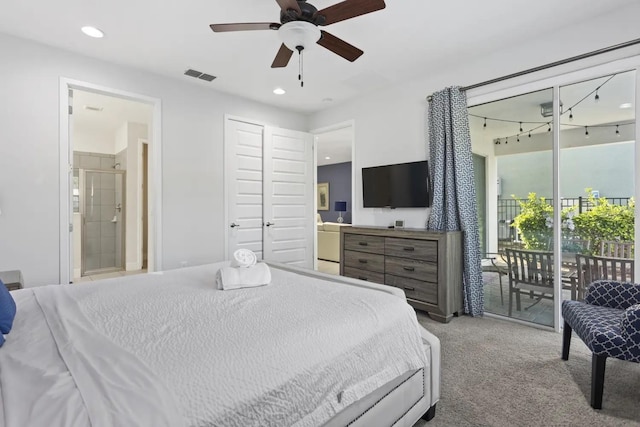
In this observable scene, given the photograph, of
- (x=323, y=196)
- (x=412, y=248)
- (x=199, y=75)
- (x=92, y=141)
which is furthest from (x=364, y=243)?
(x=323, y=196)

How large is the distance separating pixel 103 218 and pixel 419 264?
221 inches

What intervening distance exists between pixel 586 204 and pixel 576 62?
124 cm

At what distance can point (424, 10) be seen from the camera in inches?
98.6

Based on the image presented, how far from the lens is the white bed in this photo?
0.78 meters

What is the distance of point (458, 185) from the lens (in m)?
3.33

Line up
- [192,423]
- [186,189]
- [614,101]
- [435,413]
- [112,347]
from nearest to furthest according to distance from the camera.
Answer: [192,423] → [112,347] → [435,413] → [614,101] → [186,189]

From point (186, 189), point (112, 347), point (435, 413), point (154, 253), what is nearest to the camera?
point (112, 347)

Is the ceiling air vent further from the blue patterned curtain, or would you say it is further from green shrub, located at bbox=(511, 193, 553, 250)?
green shrub, located at bbox=(511, 193, 553, 250)

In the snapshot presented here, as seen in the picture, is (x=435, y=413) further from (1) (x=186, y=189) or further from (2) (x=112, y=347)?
(1) (x=186, y=189)

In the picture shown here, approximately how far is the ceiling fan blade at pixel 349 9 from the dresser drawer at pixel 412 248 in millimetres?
2139

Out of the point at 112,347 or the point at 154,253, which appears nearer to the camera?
the point at 112,347

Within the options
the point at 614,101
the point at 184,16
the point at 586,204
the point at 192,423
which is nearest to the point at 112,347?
the point at 192,423

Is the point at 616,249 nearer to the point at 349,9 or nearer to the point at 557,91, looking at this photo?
the point at 557,91

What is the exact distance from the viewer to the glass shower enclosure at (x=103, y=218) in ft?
18.5
